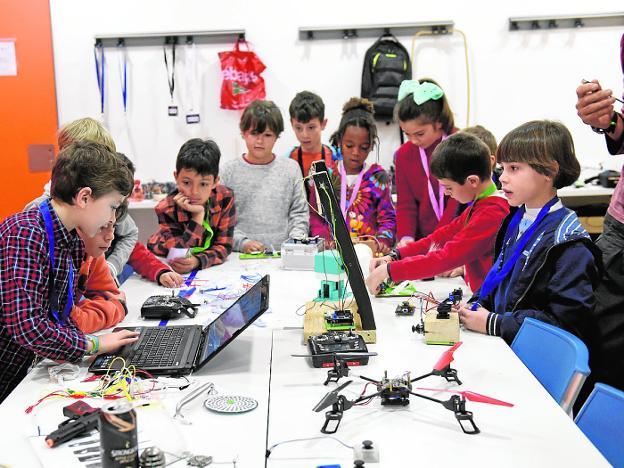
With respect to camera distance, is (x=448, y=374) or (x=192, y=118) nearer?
(x=448, y=374)

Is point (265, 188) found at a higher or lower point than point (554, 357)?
higher

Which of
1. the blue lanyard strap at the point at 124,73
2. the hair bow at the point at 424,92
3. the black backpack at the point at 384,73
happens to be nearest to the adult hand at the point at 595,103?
the hair bow at the point at 424,92

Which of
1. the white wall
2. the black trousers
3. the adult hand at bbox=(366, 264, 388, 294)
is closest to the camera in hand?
the adult hand at bbox=(366, 264, 388, 294)

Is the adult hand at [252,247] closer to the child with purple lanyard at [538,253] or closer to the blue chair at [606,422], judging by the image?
the child with purple lanyard at [538,253]

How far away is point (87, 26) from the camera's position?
523 cm

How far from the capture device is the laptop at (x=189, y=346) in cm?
176

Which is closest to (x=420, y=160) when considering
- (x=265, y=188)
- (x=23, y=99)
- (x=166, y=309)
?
(x=265, y=188)

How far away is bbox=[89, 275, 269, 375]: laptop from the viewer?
1757mm

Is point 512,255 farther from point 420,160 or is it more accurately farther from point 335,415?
point 420,160

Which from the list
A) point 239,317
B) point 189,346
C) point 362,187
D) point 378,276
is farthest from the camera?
point 362,187

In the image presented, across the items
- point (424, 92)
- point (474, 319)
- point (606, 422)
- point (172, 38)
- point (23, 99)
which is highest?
point (172, 38)

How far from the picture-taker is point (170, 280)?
8.67ft

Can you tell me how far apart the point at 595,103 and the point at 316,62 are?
11.3ft

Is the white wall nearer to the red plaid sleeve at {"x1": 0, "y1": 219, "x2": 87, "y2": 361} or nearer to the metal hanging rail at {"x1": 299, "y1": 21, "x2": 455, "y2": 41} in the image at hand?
the metal hanging rail at {"x1": 299, "y1": 21, "x2": 455, "y2": 41}
